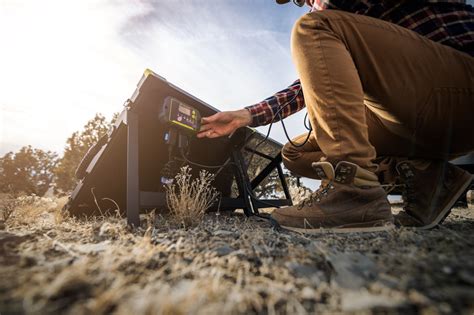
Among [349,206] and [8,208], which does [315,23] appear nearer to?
[349,206]

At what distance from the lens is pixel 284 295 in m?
0.55

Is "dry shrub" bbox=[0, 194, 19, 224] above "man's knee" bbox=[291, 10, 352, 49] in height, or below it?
below

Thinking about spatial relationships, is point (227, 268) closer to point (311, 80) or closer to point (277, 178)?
point (311, 80)

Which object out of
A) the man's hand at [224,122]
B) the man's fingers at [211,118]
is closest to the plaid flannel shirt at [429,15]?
the man's hand at [224,122]

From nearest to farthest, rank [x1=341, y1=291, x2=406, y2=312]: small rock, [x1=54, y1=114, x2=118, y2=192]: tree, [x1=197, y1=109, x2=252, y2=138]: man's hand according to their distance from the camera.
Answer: [x1=341, y1=291, x2=406, y2=312]: small rock
[x1=197, y1=109, x2=252, y2=138]: man's hand
[x1=54, y1=114, x2=118, y2=192]: tree

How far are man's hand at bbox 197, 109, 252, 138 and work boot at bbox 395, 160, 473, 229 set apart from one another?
1200 mm

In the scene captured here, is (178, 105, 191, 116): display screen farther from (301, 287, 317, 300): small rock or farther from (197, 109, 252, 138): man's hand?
(301, 287, 317, 300): small rock

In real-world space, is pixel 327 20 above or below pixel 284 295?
above

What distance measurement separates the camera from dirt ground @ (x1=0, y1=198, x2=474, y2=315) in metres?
0.48

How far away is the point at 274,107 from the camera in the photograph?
6.35 ft

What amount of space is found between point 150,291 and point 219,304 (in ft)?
0.55

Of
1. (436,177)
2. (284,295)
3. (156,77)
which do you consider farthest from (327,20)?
(284,295)

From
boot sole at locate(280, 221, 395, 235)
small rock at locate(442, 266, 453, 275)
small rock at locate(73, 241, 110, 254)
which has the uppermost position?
small rock at locate(73, 241, 110, 254)

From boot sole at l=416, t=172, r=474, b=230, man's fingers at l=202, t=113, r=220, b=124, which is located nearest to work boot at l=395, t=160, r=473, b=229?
boot sole at l=416, t=172, r=474, b=230
